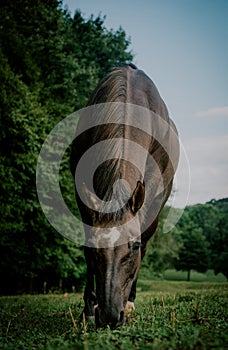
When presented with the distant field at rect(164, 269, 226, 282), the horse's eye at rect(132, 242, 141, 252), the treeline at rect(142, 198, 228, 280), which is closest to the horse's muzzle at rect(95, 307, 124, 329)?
the horse's eye at rect(132, 242, 141, 252)

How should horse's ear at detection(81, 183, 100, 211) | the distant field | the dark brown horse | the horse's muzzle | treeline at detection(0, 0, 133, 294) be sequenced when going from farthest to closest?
the distant field, treeline at detection(0, 0, 133, 294), horse's ear at detection(81, 183, 100, 211), the dark brown horse, the horse's muzzle

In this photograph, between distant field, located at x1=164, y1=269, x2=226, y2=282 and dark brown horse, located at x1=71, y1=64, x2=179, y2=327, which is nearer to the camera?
dark brown horse, located at x1=71, y1=64, x2=179, y2=327

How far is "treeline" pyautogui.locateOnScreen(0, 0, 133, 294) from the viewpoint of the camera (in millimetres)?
14172

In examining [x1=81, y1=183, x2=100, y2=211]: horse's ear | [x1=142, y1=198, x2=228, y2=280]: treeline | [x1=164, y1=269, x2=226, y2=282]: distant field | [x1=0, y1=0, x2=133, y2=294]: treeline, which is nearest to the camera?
[x1=81, y1=183, x2=100, y2=211]: horse's ear

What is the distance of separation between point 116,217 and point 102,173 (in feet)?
2.45

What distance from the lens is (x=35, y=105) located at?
15.3 meters

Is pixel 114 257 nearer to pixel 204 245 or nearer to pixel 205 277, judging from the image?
pixel 204 245

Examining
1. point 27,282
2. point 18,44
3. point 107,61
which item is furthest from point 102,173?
point 107,61

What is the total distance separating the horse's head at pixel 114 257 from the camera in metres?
4.03

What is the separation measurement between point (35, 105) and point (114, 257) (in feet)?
39.3

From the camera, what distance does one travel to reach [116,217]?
433cm

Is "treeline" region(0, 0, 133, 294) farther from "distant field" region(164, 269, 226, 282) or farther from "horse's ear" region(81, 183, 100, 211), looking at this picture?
"distant field" region(164, 269, 226, 282)

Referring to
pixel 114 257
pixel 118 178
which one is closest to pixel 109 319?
pixel 114 257

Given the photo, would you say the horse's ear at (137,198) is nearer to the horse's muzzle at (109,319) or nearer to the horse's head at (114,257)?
the horse's head at (114,257)
